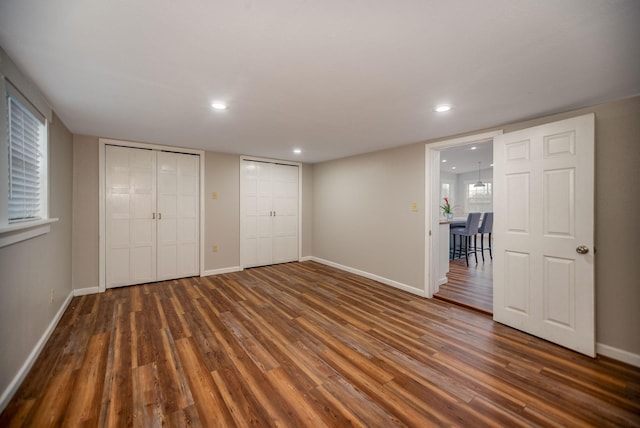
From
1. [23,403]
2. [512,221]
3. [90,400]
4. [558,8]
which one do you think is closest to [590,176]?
[512,221]

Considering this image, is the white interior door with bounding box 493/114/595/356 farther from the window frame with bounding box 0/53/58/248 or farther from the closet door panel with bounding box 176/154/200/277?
the closet door panel with bounding box 176/154/200/277

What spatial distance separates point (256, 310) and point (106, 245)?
262cm

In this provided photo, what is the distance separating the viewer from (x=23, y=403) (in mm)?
1684

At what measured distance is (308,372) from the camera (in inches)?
80.0

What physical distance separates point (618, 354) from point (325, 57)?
3428 mm

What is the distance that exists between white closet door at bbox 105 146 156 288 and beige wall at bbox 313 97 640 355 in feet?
10.6

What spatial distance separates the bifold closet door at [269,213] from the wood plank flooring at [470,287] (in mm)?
3220

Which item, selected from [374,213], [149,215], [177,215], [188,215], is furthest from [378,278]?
[149,215]

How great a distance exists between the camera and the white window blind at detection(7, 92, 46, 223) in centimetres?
190

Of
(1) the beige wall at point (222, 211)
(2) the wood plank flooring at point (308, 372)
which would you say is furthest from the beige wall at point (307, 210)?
(2) the wood plank flooring at point (308, 372)

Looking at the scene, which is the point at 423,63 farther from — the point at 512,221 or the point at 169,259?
the point at 169,259

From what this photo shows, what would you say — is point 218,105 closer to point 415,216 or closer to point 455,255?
point 415,216

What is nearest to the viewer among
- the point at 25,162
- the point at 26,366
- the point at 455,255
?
the point at 26,366

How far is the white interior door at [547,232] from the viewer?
7.61 ft
